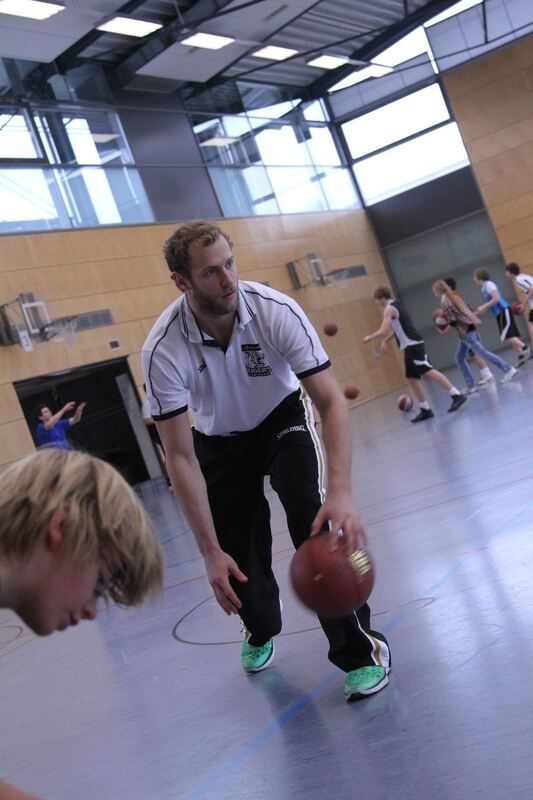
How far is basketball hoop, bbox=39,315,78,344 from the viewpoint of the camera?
15.8 meters

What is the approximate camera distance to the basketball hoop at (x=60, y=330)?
15.8 metres

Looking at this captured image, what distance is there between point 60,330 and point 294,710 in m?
13.5

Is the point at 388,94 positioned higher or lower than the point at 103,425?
higher

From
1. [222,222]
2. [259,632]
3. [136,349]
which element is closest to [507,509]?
[259,632]

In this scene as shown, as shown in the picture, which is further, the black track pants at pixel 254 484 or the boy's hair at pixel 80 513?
the black track pants at pixel 254 484

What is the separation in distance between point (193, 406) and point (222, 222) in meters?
17.9

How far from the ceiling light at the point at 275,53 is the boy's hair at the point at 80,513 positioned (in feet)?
66.5

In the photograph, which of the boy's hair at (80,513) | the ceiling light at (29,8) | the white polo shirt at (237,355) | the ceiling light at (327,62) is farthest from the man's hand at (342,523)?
the ceiling light at (327,62)

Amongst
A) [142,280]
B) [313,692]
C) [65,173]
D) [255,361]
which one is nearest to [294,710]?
[313,692]

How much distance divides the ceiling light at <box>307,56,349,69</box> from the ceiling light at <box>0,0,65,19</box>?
8.80 m

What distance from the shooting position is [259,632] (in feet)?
12.8

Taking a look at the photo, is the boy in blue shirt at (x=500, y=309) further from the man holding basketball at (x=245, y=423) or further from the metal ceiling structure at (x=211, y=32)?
the man holding basketball at (x=245, y=423)

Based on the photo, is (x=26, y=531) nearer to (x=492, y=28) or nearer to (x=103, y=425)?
(x=103, y=425)

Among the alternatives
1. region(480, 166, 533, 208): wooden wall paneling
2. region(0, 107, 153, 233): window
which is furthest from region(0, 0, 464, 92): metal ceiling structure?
region(480, 166, 533, 208): wooden wall paneling
